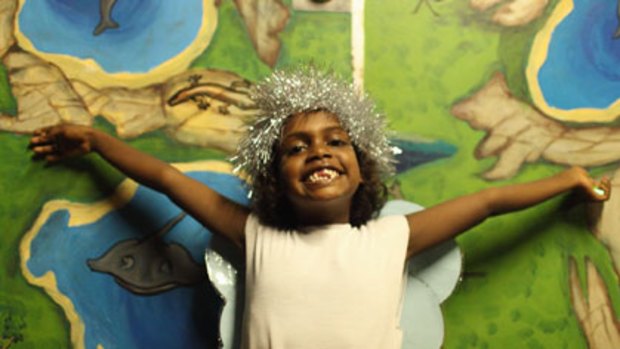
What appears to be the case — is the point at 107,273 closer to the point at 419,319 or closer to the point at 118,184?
the point at 118,184

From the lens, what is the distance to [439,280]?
1159 millimetres

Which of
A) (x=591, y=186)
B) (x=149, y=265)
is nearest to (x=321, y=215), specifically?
(x=149, y=265)

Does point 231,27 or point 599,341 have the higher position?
point 231,27

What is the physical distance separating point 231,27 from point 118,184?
1.46 feet

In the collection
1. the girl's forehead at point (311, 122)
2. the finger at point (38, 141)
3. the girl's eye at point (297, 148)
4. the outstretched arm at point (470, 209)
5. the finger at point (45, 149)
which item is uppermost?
the girl's forehead at point (311, 122)

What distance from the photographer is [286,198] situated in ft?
3.77

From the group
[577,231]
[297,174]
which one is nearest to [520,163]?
[577,231]

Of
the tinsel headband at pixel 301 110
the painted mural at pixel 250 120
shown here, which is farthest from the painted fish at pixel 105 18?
the tinsel headband at pixel 301 110

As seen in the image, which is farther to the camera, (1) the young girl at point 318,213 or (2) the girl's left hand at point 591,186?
(2) the girl's left hand at point 591,186

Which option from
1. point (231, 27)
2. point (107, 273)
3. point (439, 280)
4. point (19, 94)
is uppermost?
point (231, 27)

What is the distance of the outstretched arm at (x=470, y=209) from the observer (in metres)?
1.11

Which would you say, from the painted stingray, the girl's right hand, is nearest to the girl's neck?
the painted stingray

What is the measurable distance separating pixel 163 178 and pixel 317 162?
1.05 ft

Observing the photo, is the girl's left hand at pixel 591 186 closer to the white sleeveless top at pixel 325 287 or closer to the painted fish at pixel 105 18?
the white sleeveless top at pixel 325 287
